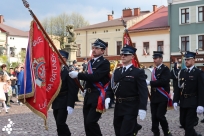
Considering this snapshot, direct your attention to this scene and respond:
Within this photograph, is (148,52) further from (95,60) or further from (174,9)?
(95,60)

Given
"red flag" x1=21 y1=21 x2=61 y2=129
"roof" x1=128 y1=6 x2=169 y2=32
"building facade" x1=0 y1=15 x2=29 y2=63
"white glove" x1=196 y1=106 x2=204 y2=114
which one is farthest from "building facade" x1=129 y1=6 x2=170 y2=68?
"red flag" x1=21 y1=21 x2=61 y2=129

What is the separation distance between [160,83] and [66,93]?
2.32m

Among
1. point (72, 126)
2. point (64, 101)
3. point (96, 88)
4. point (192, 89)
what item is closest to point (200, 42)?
point (72, 126)

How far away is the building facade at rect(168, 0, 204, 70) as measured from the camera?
4194 centimetres

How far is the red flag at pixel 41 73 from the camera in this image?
297 inches

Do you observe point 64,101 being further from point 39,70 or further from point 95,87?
point 95,87

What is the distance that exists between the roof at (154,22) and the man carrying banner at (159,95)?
35892 millimetres

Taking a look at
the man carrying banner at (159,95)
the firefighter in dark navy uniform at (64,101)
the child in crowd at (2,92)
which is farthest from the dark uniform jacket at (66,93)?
the child in crowd at (2,92)

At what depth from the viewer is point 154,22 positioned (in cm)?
4794

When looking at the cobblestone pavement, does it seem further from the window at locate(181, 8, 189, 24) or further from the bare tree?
the bare tree

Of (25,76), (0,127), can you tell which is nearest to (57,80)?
(25,76)

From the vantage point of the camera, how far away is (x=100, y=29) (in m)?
52.5

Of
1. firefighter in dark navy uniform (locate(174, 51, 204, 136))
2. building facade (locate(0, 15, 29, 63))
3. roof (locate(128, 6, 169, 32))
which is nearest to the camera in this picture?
firefighter in dark navy uniform (locate(174, 51, 204, 136))

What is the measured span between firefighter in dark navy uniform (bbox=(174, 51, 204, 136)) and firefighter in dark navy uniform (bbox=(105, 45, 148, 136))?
6.14 ft
